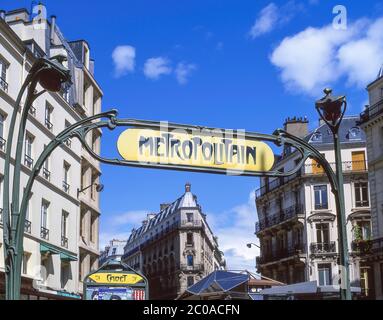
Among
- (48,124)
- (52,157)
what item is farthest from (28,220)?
(48,124)

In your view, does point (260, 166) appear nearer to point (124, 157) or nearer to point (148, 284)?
point (124, 157)

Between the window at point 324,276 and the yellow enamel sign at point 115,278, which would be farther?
the window at point 324,276

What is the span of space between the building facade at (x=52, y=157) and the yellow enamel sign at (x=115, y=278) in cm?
118

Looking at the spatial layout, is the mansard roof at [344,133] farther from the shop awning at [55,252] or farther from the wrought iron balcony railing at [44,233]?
the wrought iron balcony railing at [44,233]

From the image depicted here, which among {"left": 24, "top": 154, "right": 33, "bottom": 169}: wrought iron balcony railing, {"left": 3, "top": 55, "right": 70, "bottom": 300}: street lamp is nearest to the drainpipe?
{"left": 3, "top": 55, "right": 70, "bottom": 300}: street lamp

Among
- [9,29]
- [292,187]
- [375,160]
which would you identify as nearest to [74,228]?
[9,29]

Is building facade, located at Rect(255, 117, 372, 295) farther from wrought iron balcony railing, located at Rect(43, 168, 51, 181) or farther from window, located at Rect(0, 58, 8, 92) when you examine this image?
window, located at Rect(0, 58, 8, 92)

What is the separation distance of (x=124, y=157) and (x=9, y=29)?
200 cm

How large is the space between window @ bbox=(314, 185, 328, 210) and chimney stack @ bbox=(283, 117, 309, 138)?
1.70 m

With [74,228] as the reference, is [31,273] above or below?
below

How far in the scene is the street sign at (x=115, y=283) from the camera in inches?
320

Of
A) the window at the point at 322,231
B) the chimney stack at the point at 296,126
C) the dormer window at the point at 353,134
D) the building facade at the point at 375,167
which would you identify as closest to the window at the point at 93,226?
the chimney stack at the point at 296,126

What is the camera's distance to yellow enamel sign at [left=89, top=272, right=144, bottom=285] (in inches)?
324
